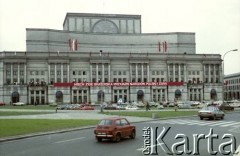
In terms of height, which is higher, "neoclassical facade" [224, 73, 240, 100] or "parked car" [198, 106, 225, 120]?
"neoclassical facade" [224, 73, 240, 100]

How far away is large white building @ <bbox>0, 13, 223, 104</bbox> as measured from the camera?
419ft

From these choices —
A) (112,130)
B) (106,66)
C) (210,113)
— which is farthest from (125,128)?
Answer: (106,66)

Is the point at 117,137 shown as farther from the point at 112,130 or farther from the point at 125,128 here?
the point at 125,128

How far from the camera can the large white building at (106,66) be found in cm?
12762

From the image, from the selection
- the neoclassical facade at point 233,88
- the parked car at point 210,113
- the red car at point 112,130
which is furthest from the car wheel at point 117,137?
the neoclassical facade at point 233,88

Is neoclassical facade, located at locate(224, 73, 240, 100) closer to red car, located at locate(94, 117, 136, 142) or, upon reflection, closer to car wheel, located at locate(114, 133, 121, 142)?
red car, located at locate(94, 117, 136, 142)

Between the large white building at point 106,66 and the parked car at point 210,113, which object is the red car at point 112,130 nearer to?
the parked car at point 210,113

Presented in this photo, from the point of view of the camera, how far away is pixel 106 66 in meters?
135

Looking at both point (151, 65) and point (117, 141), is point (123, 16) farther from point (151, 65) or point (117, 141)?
point (117, 141)

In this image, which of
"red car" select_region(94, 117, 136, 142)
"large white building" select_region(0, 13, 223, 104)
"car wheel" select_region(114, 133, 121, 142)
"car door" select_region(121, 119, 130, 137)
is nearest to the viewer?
"red car" select_region(94, 117, 136, 142)

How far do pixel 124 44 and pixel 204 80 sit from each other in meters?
31.7

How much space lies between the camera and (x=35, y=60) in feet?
426

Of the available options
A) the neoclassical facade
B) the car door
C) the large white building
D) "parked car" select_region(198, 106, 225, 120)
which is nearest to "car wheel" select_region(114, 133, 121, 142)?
the car door

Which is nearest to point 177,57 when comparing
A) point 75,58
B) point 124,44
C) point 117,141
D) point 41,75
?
point 124,44
